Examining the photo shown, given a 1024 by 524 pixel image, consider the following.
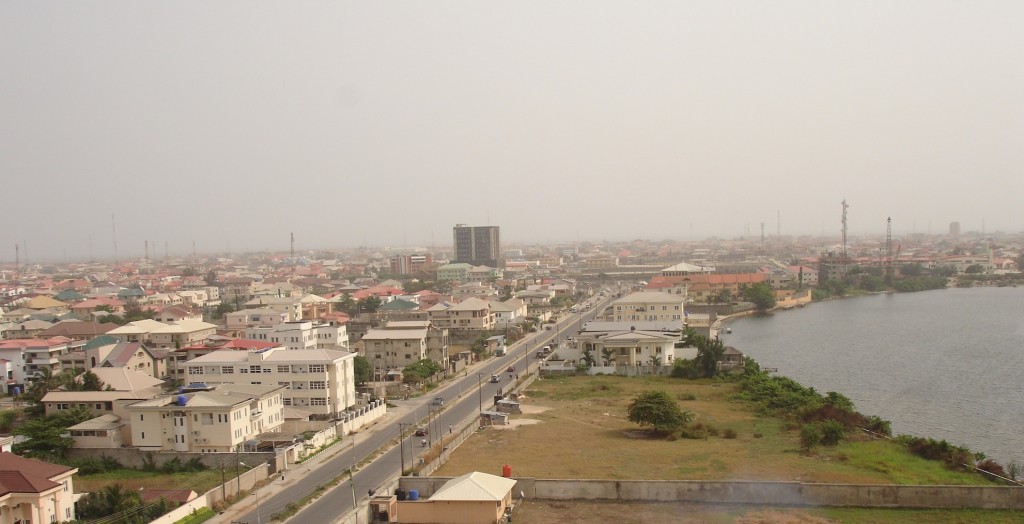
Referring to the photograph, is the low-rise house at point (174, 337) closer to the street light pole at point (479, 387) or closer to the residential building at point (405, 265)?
the street light pole at point (479, 387)

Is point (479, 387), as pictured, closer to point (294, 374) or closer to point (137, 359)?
point (294, 374)

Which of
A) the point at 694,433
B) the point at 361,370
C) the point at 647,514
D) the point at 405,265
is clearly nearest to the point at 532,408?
the point at 694,433

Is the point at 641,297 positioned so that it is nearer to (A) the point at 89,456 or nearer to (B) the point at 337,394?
(B) the point at 337,394

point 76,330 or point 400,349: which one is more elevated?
point 76,330

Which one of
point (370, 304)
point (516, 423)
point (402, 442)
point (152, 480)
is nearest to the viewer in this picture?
point (152, 480)

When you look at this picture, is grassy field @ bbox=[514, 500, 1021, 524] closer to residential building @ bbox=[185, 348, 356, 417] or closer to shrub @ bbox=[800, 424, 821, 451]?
shrub @ bbox=[800, 424, 821, 451]

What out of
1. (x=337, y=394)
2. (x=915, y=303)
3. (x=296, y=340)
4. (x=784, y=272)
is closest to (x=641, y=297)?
(x=296, y=340)

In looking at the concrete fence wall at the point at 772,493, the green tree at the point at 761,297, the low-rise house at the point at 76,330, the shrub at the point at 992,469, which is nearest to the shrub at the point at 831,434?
the shrub at the point at 992,469
